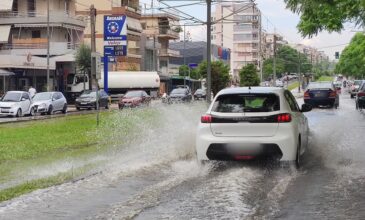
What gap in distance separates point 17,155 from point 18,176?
3.00 metres

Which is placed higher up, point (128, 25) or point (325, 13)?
point (128, 25)

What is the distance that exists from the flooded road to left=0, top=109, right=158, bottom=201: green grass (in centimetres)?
54

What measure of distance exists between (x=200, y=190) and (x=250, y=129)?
6.36 feet

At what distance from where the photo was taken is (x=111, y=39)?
76.0 feet

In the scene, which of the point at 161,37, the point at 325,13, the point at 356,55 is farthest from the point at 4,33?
the point at 356,55

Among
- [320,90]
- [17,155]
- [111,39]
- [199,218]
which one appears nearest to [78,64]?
[320,90]

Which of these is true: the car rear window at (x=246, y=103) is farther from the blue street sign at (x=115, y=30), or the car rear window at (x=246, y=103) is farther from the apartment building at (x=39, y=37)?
A: the apartment building at (x=39, y=37)

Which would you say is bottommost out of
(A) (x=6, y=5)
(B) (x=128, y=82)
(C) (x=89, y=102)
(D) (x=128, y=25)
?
(C) (x=89, y=102)

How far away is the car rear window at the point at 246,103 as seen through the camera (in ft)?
35.7

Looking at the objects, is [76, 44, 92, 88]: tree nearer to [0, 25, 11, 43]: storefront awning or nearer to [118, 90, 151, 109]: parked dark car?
[0, 25, 11, 43]: storefront awning

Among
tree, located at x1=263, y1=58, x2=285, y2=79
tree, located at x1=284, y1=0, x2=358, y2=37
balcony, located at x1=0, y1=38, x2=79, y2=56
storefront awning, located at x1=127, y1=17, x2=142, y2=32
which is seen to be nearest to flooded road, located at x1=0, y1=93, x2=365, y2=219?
tree, located at x1=284, y1=0, x2=358, y2=37

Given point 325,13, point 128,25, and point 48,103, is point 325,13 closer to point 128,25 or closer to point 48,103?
point 48,103

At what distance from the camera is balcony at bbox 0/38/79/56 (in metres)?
61.9

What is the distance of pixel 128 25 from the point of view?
74.7m
